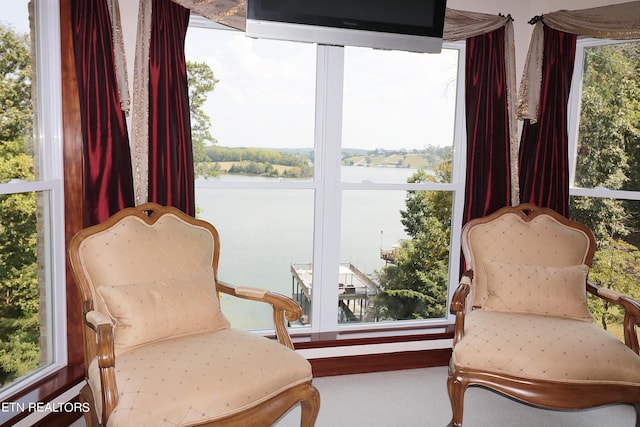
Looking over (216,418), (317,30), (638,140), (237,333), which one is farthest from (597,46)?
(216,418)

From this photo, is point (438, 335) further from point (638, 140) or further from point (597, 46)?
point (597, 46)

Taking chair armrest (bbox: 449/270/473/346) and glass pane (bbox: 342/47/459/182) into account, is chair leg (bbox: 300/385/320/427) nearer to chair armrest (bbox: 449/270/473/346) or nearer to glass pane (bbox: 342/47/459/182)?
chair armrest (bbox: 449/270/473/346)

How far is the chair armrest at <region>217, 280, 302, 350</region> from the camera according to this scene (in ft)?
7.42

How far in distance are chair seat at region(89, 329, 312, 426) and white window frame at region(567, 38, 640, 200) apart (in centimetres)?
243

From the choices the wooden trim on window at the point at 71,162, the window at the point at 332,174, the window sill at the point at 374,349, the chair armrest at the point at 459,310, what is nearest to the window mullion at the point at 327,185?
the window at the point at 332,174

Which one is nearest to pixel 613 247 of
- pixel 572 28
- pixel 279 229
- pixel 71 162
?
pixel 572 28

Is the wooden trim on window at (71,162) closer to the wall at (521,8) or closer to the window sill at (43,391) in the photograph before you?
the window sill at (43,391)

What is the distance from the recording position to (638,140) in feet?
10.5

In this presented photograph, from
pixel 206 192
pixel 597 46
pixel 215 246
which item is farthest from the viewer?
pixel 597 46

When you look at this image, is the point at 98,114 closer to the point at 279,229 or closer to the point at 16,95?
the point at 16,95

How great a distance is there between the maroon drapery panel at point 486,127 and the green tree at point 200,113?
1658 millimetres

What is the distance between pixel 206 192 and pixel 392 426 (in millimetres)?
1734

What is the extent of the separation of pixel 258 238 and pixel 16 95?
1543mm

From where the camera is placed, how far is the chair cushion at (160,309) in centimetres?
206
